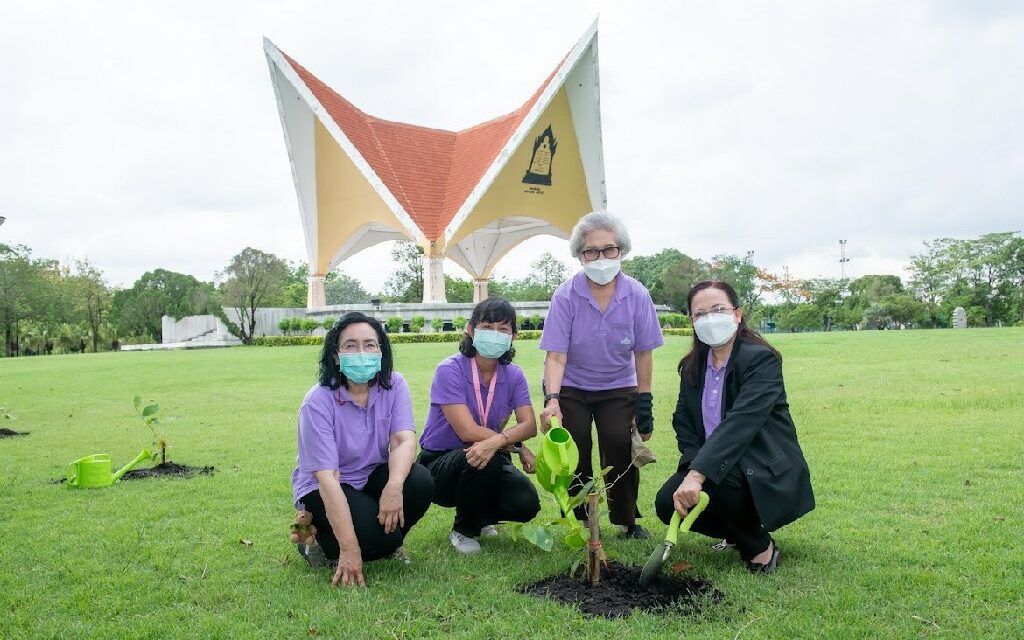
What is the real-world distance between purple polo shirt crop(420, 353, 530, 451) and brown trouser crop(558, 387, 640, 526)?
248mm

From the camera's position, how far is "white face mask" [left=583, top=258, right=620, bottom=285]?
147 inches

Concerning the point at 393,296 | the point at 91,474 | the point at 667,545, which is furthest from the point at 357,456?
the point at 393,296

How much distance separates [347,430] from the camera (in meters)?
3.38

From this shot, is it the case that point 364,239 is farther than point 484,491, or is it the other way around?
point 364,239

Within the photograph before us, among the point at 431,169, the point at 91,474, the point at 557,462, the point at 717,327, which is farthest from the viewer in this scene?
the point at 431,169

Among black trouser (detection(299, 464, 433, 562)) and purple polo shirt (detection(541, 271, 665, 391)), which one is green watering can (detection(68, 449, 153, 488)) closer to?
black trouser (detection(299, 464, 433, 562))

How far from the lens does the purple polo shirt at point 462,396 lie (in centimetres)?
381

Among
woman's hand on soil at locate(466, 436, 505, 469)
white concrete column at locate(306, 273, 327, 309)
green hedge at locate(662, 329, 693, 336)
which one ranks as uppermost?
white concrete column at locate(306, 273, 327, 309)

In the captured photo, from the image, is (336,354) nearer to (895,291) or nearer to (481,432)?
(481,432)

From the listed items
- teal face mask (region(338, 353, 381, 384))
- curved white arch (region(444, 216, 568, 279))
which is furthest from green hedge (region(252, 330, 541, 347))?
teal face mask (region(338, 353, 381, 384))

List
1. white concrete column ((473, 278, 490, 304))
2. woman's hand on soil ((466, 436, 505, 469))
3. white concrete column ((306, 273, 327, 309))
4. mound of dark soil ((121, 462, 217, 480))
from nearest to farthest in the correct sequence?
woman's hand on soil ((466, 436, 505, 469)) < mound of dark soil ((121, 462, 217, 480)) < white concrete column ((306, 273, 327, 309)) < white concrete column ((473, 278, 490, 304))

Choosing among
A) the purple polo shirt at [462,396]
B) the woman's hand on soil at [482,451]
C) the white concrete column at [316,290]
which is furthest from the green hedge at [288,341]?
the woman's hand on soil at [482,451]

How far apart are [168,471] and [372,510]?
2.89 meters

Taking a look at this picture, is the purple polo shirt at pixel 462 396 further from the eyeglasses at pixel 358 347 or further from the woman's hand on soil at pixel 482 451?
the eyeglasses at pixel 358 347
